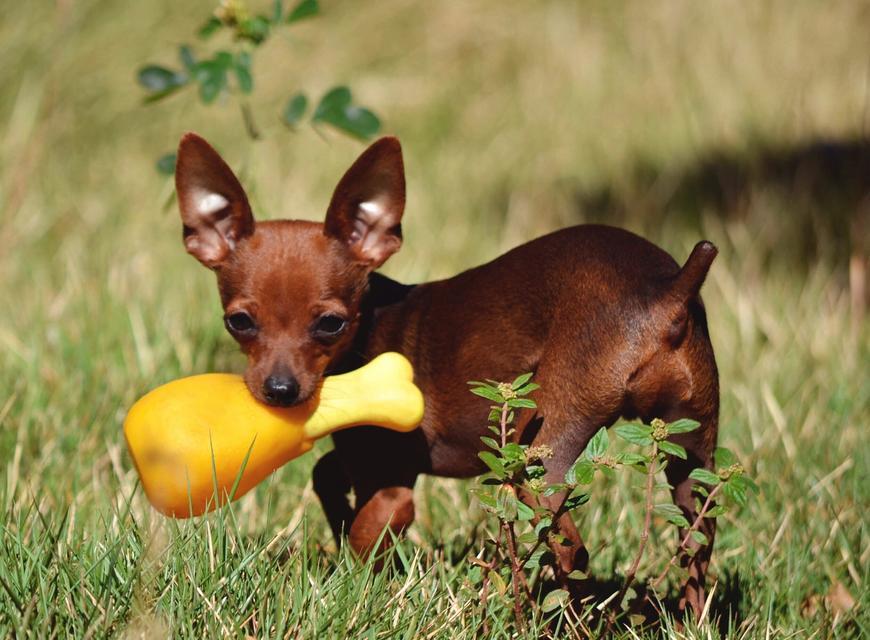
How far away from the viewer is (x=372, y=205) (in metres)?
3.42

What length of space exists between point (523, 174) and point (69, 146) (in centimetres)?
283

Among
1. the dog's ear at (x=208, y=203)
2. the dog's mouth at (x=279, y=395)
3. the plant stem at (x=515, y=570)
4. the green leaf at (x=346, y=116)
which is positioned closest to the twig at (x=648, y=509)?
the plant stem at (x=515, y=570)

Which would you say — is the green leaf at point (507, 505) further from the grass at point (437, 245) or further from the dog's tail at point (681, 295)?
the dog's tail at point (681, 295)

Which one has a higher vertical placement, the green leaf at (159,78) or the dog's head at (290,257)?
the green leaf at (159,78)

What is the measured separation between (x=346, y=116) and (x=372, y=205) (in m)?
0.68

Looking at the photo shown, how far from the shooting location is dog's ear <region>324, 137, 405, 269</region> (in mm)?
3271

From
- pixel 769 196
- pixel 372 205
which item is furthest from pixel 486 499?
pixel 769 196

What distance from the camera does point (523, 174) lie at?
718cm

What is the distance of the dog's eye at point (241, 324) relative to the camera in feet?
10.3

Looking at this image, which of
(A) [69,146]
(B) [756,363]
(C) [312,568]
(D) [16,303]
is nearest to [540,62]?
(A) [69,146]

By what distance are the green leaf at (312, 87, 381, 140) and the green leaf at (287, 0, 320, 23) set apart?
28 cm

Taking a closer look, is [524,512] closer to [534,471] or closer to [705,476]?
[534,471]

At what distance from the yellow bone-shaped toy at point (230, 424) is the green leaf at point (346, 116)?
3.43 ft

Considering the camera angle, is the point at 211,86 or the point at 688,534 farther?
the point at 211,86
